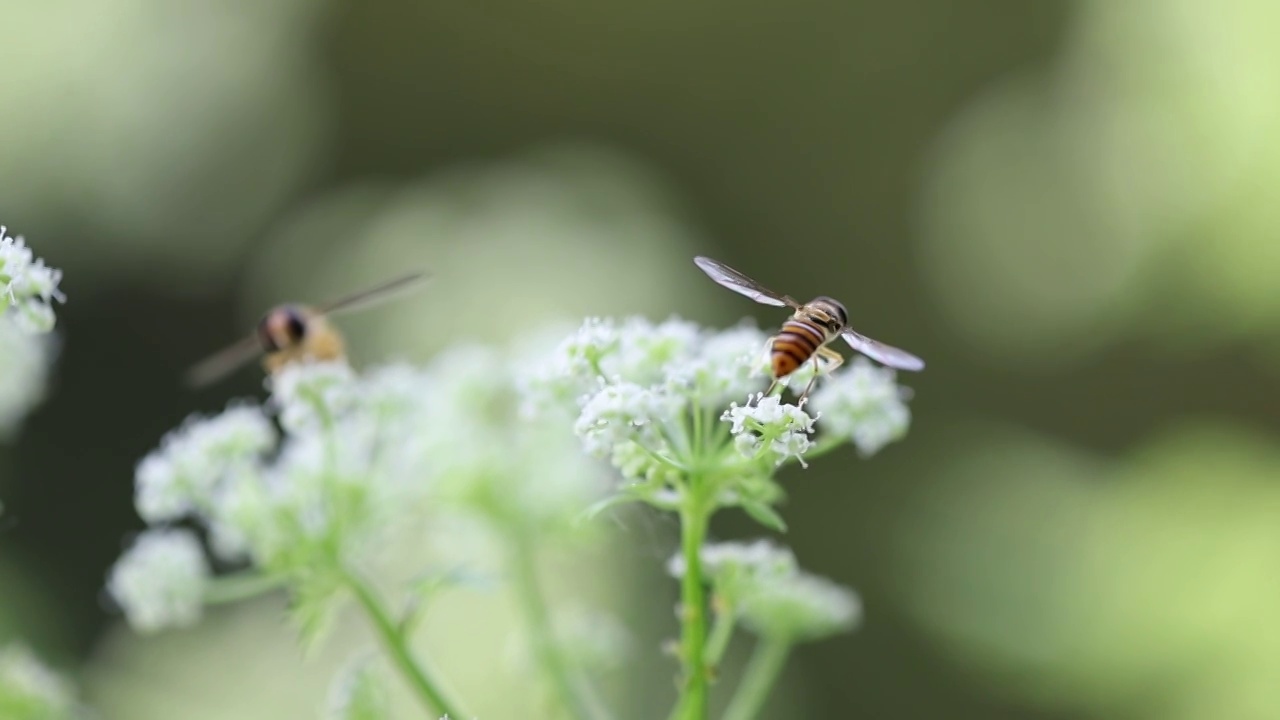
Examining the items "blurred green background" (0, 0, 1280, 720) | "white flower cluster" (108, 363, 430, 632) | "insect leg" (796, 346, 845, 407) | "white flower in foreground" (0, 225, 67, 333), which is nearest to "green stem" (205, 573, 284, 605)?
"white flower cluster" (108, 363, 430, 632)

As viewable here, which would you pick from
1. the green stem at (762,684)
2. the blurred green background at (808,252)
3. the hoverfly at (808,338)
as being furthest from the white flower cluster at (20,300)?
the blurred green background at (808,252)

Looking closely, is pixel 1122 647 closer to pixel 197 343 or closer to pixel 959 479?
pixel 959 479

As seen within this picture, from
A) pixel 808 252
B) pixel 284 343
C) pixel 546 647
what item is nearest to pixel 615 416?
pixel 546 647

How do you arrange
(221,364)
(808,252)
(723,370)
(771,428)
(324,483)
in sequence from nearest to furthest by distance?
(771,428), (723,370), (324,483), (221,364), (808,252)

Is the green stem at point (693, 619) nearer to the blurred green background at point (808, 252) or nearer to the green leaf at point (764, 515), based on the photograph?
the green leaf at point (764, 515)

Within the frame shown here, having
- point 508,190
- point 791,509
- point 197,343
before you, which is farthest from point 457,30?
point 791,509

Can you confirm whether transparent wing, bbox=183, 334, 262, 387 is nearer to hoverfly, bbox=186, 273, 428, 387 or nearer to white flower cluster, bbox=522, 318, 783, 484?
hoverfly, bbox=186, 273, 428, 387

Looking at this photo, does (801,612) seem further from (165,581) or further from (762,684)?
(165,581)
